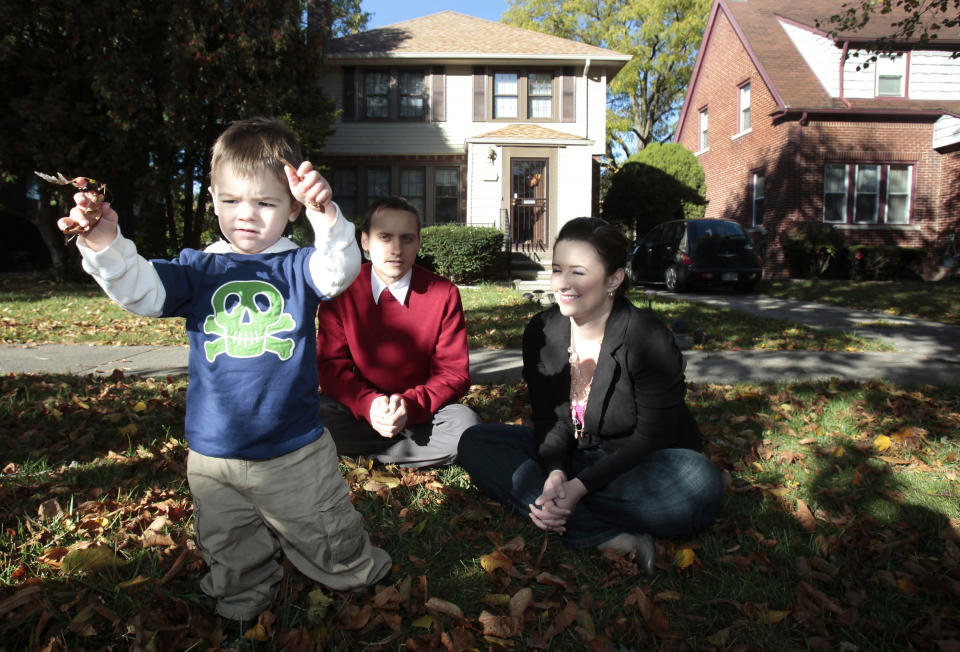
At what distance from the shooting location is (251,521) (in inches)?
75.4

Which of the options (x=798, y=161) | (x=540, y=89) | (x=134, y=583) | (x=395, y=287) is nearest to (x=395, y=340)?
(x=395, y=287)

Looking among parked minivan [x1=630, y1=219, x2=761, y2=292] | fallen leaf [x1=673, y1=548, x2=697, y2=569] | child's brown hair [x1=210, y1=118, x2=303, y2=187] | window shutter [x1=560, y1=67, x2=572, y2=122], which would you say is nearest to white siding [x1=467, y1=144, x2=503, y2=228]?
window shutter [x1=560, y1=67, x2=572, y2=122]

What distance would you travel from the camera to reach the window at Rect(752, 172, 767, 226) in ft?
61.8

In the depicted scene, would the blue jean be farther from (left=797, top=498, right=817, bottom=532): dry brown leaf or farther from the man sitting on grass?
the man sitting on grass

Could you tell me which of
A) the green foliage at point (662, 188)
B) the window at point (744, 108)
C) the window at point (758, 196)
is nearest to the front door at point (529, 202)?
the green foliage at point (662, 188)

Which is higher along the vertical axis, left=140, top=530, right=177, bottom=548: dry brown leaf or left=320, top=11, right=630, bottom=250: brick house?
left=320, top=11, right=630, bottom=250: brick house

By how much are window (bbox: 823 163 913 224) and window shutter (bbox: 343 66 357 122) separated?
44.7ft

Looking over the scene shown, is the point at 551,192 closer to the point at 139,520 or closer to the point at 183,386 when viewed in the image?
the point at 183,386

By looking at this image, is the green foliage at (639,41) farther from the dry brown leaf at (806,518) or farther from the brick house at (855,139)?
the dry brown leaf at (806,518)

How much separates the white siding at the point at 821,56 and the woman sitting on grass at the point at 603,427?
730 inches

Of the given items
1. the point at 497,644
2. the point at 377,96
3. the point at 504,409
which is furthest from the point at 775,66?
the point at 497,644

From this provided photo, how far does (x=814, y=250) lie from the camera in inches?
640

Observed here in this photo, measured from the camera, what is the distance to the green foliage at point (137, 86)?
12.2 metres

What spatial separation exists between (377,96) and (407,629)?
18.7 metres
